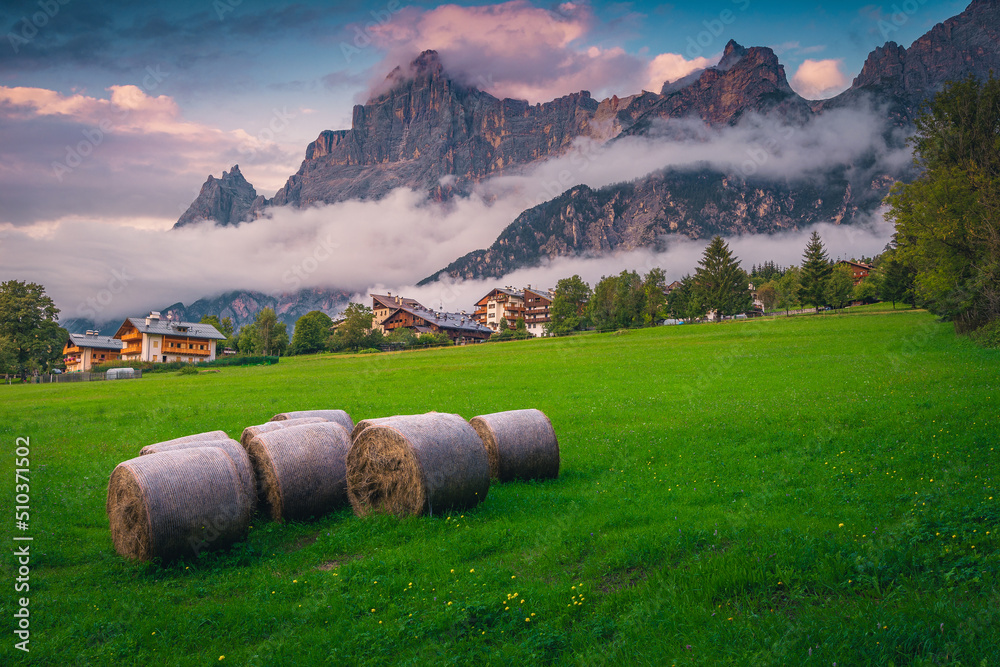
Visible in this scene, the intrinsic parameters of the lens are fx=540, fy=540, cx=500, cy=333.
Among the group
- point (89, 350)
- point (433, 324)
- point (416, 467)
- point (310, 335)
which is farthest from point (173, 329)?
point (416, 467)

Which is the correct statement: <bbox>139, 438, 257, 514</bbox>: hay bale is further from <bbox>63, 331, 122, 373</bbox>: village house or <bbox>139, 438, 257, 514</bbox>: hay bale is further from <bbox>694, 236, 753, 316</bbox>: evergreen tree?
<bbox>63, 331, 122, 373</bbox>: village house

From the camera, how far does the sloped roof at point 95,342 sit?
122938 mm

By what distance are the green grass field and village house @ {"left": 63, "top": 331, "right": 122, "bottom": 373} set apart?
13147 cm

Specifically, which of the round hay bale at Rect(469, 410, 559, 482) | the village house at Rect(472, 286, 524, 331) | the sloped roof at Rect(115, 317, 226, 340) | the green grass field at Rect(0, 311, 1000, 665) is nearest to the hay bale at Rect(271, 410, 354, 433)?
the round hay bale at Rect(469, 410, 559, 482)

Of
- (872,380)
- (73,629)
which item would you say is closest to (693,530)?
(73,629)

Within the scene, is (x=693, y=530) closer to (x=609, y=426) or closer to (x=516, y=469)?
(x=516, y=469)

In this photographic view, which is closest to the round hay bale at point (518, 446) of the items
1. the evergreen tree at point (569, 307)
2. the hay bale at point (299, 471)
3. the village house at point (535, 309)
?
the hay bale at point (299, 471)

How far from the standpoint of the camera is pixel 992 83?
3328cm

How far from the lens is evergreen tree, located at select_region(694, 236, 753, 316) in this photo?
308ft

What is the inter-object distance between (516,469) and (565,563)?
4445 millimetres

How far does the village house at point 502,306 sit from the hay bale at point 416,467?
150949 mm

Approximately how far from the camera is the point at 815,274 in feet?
280

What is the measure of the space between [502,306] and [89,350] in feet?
344

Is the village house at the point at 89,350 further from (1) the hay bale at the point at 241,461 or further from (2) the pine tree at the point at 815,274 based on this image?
(2) the pine tree at the point at 815,274
